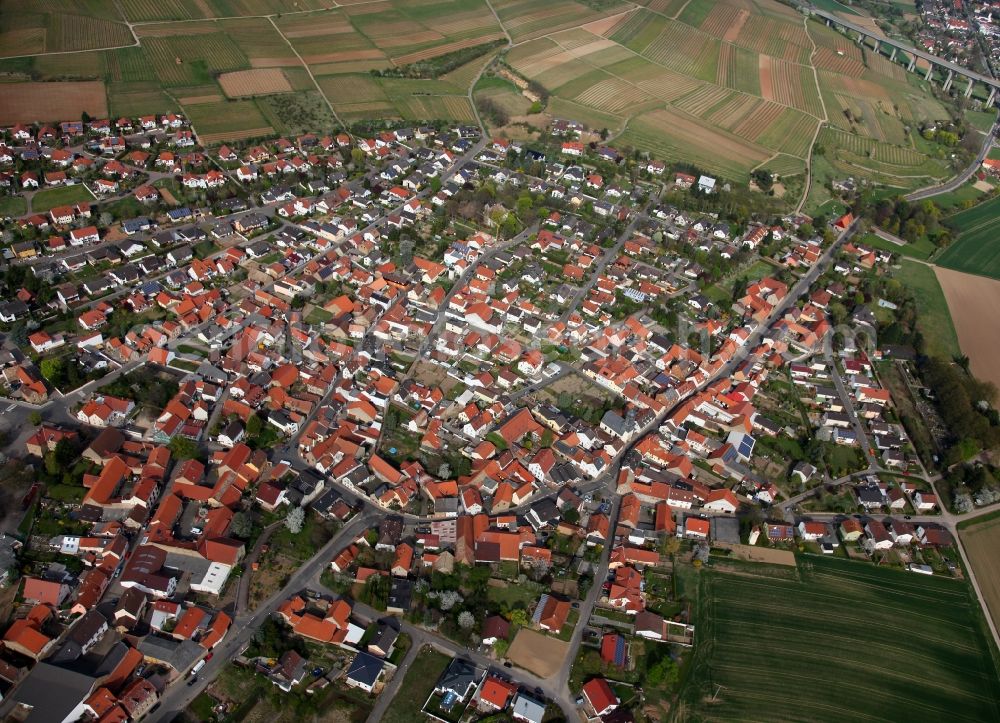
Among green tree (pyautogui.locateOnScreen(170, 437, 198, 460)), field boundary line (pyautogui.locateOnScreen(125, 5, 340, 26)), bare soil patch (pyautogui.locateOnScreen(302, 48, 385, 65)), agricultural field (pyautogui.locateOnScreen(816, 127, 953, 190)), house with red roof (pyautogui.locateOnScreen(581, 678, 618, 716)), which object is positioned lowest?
house with red roof (pyautogui.locateOnScreen(581, 678, 618, 716))

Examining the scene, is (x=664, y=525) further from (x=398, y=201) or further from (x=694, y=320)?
(x=398, y=201)

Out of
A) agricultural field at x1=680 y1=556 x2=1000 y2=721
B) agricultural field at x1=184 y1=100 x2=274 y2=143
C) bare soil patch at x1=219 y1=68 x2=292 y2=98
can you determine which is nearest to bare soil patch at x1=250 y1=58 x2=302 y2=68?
bare soil patch at x1=219 y1=68 x2=292 y2=98

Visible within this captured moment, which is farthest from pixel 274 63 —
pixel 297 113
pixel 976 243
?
pixel 976 243

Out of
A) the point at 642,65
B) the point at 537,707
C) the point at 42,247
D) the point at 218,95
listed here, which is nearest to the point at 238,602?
the point at 537,707

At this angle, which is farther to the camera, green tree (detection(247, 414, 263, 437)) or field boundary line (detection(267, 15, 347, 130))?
field boundary line (detection(267, 15, 347, 130))

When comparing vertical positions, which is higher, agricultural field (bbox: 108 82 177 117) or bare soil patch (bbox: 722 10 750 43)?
bare soil patch (bbox: 722 10 750 43)

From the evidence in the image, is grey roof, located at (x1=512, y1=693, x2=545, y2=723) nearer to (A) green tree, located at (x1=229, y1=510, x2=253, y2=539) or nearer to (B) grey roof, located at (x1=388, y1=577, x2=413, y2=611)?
(B) grey roof, located at (x1=388, y1=577, x2=413, y2=611)
